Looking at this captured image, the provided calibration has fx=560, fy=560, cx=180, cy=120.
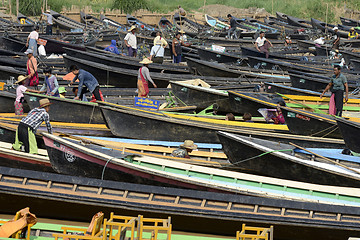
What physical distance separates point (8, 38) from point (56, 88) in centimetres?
1176

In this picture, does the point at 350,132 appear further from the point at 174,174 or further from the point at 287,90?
the point at 287,90

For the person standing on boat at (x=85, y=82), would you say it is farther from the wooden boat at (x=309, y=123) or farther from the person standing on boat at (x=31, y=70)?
the wooden boat at (x=309, y=123)

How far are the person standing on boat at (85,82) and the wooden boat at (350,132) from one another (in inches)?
238

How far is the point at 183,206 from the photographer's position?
940cm

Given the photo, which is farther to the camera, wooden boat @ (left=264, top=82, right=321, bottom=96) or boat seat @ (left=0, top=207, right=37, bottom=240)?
wooden boat @ (left=264, top=82, right=321, bottom=96)

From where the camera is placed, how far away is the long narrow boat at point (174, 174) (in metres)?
9.88

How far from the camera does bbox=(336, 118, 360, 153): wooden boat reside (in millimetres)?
12156

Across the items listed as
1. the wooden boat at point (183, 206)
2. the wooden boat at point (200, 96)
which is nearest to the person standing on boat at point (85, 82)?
the wooden boat at point (200, 96)

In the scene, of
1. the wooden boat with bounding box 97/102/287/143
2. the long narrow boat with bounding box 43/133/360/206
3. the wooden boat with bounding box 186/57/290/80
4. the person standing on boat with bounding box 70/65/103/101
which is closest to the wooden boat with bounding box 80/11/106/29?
the wooden boat with bounding box 186/57/290/80

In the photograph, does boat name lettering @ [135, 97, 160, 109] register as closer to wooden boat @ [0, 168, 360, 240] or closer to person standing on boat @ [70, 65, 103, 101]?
person standing on boat @ [70, 65, 103, 101]

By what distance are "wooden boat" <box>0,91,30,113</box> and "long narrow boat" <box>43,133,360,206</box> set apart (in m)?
5.00

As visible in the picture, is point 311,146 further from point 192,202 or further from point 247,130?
point 192,202

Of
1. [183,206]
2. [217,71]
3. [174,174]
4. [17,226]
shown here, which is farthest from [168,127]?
[217,71]

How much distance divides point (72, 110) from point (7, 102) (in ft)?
7.44
